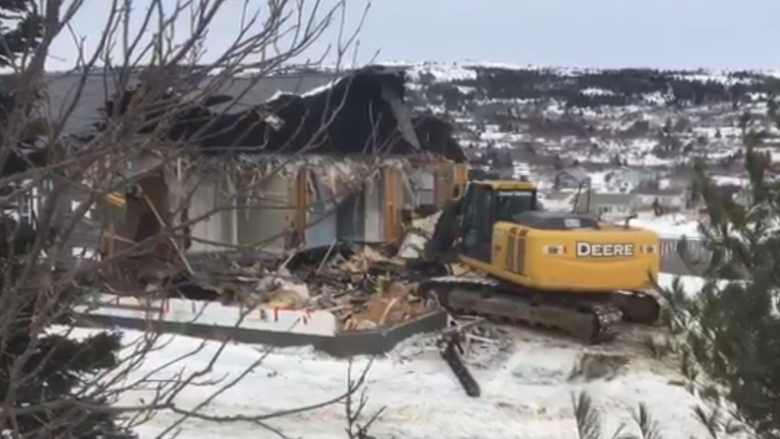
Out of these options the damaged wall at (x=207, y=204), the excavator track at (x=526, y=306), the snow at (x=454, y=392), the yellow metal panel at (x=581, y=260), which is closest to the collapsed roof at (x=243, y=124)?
the damaged wall at (x=207, y=204)

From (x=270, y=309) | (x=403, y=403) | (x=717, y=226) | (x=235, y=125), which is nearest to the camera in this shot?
(x=235, y=125)

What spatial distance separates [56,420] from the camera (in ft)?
10.3

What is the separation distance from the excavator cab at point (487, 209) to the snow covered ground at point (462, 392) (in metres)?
1.99

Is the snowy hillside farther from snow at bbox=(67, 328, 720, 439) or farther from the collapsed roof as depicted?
the collapsed roof

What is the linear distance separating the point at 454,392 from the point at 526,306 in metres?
3.05

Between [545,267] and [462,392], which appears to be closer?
[462,392]

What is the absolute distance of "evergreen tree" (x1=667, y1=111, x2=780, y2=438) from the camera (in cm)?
530

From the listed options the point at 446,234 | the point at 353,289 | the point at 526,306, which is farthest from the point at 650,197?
the point at 526,306

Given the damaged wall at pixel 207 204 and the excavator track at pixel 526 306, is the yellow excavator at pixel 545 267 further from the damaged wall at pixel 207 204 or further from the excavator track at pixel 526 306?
the damaged wall at pixel 207 204

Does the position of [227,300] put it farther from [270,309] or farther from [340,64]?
[340,64]

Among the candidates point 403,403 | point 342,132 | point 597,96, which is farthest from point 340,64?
point 597,96

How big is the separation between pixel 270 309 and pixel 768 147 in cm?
1017

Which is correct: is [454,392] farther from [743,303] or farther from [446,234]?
[743,303]

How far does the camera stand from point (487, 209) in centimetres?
1772
